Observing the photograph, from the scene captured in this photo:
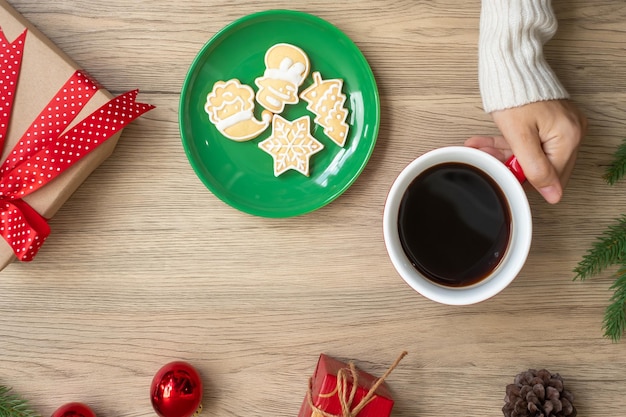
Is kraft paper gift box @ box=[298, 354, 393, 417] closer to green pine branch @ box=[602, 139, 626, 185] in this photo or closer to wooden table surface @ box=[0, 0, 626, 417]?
wooden table surface @ box=[0, 0, 626, 417]

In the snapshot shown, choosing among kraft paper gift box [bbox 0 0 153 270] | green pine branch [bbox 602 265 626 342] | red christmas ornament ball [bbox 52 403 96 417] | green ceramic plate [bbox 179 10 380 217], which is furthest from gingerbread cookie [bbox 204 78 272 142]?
green pine branch [bbox 602 265 626 342]

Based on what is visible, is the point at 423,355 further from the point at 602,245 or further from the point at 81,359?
the point at 81,359

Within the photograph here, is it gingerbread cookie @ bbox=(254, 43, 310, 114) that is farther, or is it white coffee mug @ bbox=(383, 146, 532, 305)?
gingerbread cookie @ bbox=(254, 43, 310, 114)

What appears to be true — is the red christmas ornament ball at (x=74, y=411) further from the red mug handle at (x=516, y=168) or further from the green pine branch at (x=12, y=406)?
the red mug handle at (x=516, y=168)

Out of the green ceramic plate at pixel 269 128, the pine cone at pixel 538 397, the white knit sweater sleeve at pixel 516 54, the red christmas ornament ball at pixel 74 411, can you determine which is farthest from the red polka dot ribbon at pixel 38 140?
the pine cone at pixel 538 397

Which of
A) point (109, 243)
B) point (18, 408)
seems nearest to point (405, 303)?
point (109, 243)
